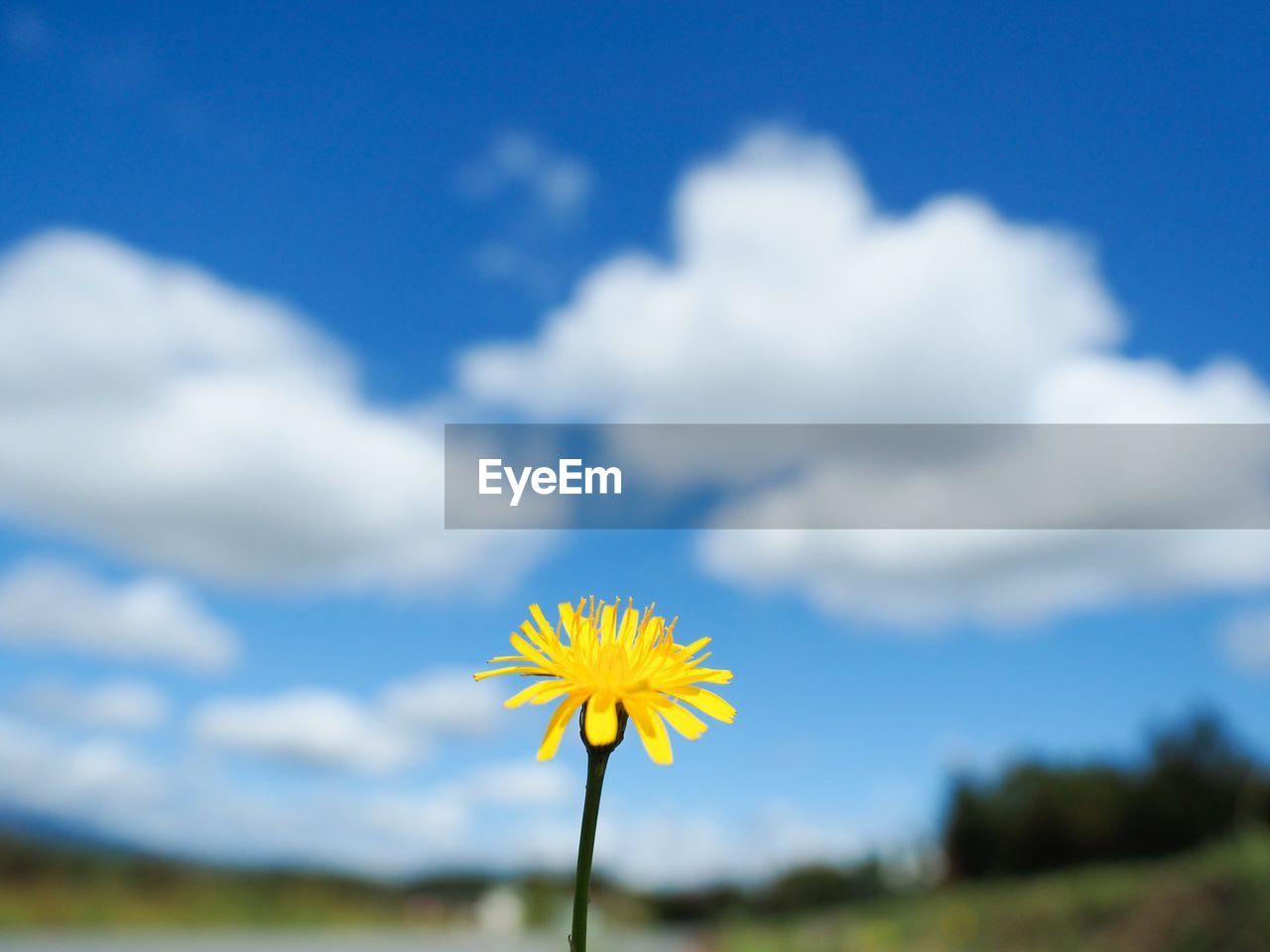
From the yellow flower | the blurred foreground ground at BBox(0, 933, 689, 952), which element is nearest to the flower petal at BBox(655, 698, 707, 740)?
the yellow flower

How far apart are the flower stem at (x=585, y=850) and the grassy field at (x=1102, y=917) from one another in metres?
8.95

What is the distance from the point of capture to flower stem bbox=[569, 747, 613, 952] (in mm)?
775

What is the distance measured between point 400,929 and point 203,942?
5.27 meters

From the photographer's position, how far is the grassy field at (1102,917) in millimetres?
8773

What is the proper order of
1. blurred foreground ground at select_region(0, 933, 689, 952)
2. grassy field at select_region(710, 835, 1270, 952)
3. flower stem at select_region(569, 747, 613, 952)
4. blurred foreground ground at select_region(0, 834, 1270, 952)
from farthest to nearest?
blurred foreground ground at select_region(0, 933, 689, 952)
blurred foreground ground at select_region(0, 834, 1270, 952)
grassy field at select_region(710, 835, 1270, 952)
flower stem at select_region(569, 747, 613, 952)

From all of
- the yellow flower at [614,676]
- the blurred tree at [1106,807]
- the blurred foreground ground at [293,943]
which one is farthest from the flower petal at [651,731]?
the blurred tree at [1106,807]

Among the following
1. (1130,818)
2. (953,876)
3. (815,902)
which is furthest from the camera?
(815,902)

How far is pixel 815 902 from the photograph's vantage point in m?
24.5

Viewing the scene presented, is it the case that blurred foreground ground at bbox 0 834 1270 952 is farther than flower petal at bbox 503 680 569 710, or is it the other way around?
blurred foreground ground at bbox 0 834 1270 952

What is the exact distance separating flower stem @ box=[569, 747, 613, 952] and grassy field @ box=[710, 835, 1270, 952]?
8.95 meters

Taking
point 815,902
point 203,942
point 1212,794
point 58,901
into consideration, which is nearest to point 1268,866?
point 1212,794

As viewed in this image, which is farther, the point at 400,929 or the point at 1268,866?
the point at 400,929

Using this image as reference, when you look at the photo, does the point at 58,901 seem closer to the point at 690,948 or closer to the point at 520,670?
the point at 690,948

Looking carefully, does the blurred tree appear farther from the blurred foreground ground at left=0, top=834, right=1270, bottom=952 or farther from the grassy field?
the grassy field
